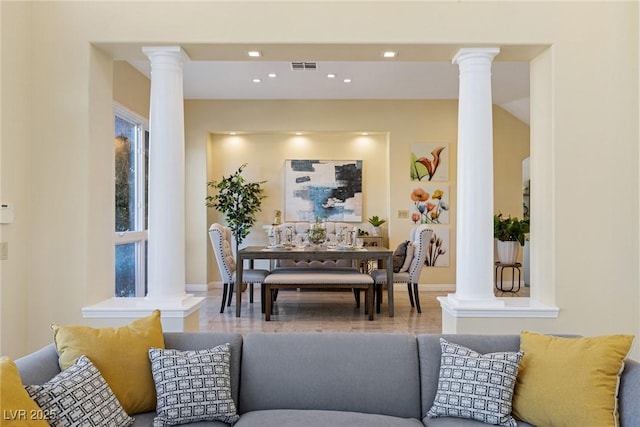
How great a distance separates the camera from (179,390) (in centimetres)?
210

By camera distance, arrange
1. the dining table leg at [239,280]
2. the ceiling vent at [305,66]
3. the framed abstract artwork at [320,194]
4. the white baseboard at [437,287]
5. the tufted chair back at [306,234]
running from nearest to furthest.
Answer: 1. the dining table leg at [239,280]
2. the ceiling vent at [305,66]
3. the tufted chair back at [306,234]
4. the white baseboard at [437,287]
5. the framed abstract artwork at [320,194]

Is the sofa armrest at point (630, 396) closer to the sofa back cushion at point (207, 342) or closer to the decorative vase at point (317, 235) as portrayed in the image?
the sofa back cushion at point (207, 342)

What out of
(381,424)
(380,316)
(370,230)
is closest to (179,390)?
(381,424)

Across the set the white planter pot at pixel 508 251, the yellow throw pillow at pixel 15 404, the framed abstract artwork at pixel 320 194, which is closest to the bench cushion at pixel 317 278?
the framed abstract artwork at pixel 320 194

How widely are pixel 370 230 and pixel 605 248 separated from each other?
193 inches

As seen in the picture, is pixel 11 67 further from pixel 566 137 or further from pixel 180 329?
pixel 566 137

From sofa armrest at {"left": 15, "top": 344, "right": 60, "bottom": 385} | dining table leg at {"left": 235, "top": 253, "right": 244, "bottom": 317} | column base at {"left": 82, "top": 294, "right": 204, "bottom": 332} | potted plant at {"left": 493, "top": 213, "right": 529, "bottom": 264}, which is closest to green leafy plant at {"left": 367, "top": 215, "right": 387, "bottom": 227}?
potted plant at {"left": 493, "top": 213, "right": 529, "bottom": 264}

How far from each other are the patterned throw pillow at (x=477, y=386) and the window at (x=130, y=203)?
191 inches

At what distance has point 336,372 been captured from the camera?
235cm

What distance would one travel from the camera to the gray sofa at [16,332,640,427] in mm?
2291

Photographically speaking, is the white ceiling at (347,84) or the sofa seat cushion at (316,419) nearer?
the sofa seat cushion at (316,419)

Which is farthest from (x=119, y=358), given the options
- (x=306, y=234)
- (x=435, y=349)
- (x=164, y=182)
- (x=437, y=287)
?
(x=437, y=287)

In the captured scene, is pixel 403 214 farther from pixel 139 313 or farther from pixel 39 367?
pixel 39 367

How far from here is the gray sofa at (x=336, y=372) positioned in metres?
2.29
